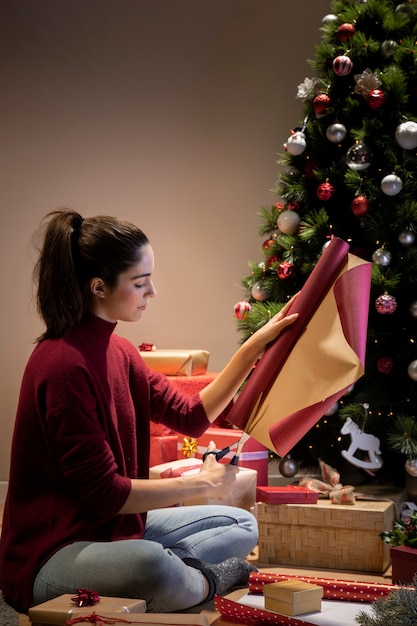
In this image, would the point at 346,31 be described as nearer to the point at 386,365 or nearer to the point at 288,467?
the point at 386,365

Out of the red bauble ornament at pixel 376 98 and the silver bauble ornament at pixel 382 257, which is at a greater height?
the red bauble ornament at pixel 376 98

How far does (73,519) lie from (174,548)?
39 cm

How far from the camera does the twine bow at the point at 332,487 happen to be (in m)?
2.68

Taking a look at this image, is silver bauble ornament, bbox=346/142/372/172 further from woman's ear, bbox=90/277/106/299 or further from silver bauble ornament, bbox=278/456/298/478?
woman's ear, bbox=90/277/106/299

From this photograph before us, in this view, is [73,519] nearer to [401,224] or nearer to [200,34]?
[401,224]

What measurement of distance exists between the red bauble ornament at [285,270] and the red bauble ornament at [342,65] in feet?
2.24

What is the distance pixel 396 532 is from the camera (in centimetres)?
239

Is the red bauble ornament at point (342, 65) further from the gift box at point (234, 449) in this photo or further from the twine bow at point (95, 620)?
the twine bow at point (95, 620)

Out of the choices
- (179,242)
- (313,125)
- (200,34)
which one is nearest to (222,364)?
(179,242)

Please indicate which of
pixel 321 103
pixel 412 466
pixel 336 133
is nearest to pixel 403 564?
pixel 412 466

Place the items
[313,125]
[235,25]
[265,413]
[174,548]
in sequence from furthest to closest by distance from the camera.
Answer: [235,25] → [313,125] → [174,548] → [265,413]

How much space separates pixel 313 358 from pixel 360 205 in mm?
1201

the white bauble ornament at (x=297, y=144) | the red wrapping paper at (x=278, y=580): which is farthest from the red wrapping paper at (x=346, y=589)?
the white bauble ornament at (x=297, y=144)

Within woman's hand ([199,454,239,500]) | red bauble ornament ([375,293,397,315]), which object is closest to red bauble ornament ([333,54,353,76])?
red bauble ornament ([375,293,397,315])
